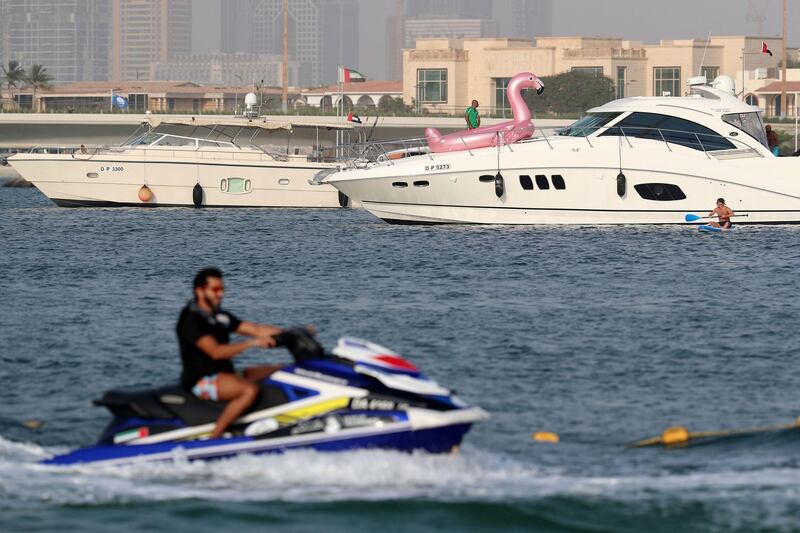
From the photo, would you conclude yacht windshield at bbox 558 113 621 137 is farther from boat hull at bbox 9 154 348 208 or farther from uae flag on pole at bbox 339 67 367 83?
uae flag on pole at bbox 339 67 367 83

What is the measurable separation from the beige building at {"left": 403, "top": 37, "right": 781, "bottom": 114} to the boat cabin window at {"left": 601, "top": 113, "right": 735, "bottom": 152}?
9416cm

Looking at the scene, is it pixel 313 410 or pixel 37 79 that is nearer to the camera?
pixel 313 410

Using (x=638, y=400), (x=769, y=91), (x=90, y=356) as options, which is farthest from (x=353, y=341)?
(x=769, y=91)

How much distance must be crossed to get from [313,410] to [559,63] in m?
125

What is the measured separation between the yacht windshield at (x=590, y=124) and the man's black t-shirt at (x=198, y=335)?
23485mm

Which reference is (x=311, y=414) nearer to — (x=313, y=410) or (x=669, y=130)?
(x=313, y=410)

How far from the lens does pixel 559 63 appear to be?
13400 cm

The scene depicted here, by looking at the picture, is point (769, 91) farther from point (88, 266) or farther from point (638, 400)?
point (638, 400)

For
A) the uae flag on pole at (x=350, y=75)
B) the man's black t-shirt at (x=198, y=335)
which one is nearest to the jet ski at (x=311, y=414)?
the man's black t-shirt at (x=198, y=335)

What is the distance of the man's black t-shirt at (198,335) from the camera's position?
11289 millimetres

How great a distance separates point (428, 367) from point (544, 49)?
393ft

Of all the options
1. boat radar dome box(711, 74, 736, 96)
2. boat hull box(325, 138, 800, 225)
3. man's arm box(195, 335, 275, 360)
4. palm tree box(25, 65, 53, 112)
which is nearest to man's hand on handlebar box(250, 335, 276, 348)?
man's arm box(195, 335, 275, 360)

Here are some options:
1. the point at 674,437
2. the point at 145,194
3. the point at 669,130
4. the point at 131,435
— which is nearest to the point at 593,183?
the point at 669,130

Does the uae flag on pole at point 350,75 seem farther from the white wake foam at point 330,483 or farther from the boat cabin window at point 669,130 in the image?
the white wake foam at point 330,483
